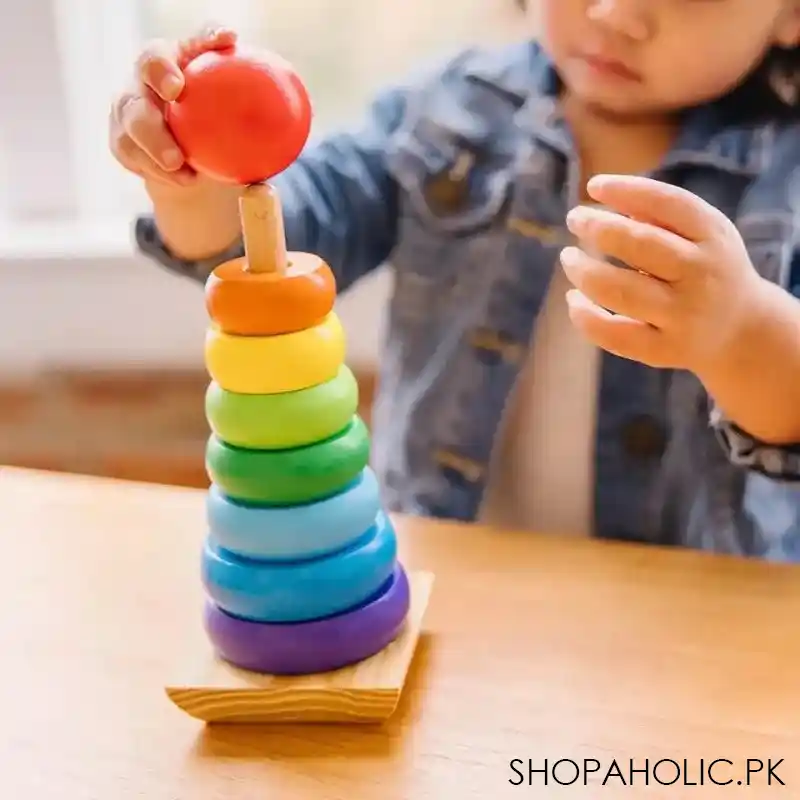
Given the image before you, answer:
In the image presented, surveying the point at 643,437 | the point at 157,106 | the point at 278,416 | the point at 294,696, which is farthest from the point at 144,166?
the point at 643,437

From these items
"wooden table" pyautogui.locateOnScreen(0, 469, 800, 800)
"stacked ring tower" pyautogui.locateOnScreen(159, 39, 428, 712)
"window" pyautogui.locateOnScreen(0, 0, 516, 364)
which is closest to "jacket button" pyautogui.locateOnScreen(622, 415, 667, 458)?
"wooden table" pyautogui.locateOnScreen(0, 469, 800, 800)

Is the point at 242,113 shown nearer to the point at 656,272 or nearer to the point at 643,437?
the point at 656,272

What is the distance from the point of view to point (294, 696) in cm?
49

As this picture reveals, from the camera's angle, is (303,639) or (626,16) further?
(626,16)

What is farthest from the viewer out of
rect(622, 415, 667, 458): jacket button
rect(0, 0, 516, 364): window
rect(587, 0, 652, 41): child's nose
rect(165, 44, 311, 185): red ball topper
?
rect(0, 0, 516, 364): window

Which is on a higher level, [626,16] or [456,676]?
[626,16]

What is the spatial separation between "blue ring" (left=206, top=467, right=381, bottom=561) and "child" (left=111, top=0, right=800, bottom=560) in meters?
0.22

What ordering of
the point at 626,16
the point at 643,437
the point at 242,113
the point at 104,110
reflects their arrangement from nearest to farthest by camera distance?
the point at 242,113, the point at 626,16, the point at 643,437, the point at 104,110

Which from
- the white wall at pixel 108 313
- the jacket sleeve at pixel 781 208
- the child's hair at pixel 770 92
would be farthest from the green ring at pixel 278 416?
the white wall at pixel 108 313

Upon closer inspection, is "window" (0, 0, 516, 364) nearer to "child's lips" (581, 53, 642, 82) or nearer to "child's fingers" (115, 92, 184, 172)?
"child's lips" (581, 53, 642, 82)

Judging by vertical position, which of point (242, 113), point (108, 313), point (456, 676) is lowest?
point (108, 313)

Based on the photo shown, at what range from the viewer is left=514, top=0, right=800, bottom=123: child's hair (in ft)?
2.40

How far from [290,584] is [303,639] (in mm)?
24

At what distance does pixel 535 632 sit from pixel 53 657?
0.21 m
